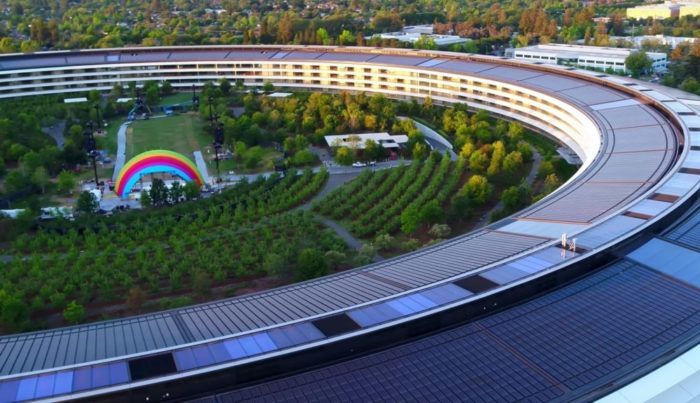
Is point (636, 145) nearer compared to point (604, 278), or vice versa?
point (604, 278)

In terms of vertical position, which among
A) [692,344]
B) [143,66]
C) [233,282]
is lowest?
[233,282]

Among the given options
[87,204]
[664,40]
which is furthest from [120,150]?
[664,40]

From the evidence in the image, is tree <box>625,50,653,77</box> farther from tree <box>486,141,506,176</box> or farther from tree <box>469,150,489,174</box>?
tree <box>469,150,489,174</box>

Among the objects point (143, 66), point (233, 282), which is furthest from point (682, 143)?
point (143, 66)

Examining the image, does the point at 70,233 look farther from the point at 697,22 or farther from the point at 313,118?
the point at 697,22

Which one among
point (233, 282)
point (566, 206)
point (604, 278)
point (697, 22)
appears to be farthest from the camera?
point (697, 22)

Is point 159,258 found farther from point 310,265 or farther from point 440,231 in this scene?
point 440,231

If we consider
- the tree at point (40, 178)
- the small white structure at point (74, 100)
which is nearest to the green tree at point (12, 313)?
the tree at point (40, 178)
